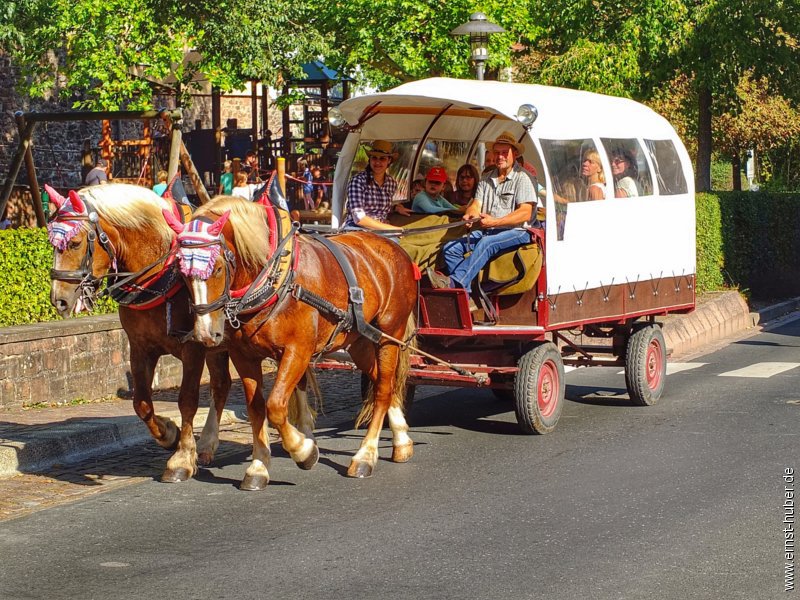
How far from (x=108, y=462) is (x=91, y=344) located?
2646mm

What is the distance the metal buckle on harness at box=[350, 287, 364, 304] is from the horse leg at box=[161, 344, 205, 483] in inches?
41.6

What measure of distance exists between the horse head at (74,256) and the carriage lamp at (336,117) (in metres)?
3.37

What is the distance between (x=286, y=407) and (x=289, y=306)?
635mm

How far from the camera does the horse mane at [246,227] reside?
7.71m

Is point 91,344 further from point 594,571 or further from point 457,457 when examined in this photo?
point 594,571

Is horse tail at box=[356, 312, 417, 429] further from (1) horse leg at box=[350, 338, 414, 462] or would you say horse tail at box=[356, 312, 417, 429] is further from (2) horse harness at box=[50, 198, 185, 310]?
(2) horse harness at box=[50, 198, 185, 310]

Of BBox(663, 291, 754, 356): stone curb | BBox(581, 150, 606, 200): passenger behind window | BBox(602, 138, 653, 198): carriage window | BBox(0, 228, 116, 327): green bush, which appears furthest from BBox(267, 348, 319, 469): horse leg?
BBox(663, 291, 754, 356): stone curb

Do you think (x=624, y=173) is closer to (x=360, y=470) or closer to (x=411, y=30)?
(x=360, y=470)

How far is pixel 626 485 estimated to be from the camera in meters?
8.26

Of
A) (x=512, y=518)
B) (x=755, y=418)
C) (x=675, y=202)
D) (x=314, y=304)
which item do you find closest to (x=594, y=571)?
(x=512, y=518)

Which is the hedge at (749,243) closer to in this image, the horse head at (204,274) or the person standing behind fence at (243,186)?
the person standing behind fence at (243,186)

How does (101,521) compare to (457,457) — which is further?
(457,457)

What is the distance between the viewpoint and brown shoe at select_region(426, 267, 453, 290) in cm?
996

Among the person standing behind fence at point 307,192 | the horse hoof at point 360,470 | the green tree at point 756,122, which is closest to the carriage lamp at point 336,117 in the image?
the horse hoof at point 360,470
